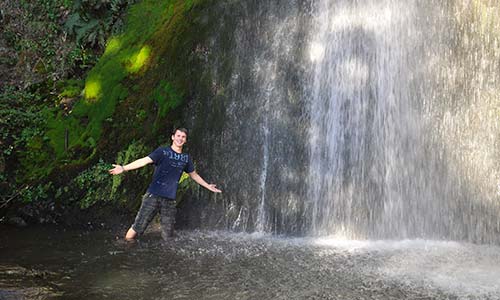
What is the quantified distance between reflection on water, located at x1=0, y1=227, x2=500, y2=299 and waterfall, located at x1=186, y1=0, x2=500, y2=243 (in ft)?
2.97

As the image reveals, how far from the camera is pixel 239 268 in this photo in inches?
238

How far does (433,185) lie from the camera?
28.8ft

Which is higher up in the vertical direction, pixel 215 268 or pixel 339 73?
pixel 339 73

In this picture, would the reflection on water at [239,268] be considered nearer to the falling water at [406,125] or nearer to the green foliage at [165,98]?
the falling water at [406,125]

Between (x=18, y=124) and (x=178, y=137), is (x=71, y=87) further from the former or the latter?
(x=178, y=137)

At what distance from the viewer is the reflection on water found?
5.12 metres

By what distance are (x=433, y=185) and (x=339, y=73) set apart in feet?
8.46

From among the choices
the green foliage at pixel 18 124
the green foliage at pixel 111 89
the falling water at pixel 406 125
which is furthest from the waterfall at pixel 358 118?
the green foliage at pixel 18 124

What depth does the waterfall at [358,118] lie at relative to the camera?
8664 millimetres

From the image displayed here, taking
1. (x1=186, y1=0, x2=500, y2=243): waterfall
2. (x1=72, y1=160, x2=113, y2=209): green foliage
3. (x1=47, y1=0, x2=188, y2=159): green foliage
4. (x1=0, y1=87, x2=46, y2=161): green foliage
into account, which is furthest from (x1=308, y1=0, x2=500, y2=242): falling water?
(x1=0, y1=87, x2=46, y2=161): green foliage

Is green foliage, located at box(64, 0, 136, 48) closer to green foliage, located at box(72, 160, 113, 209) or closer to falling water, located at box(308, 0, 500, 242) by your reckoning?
green foliage, located at box(72, 160, 113, 209)

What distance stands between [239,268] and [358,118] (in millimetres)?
4183

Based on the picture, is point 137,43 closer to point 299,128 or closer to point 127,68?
point 127,68

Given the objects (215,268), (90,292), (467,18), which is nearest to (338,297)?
(215,268)
